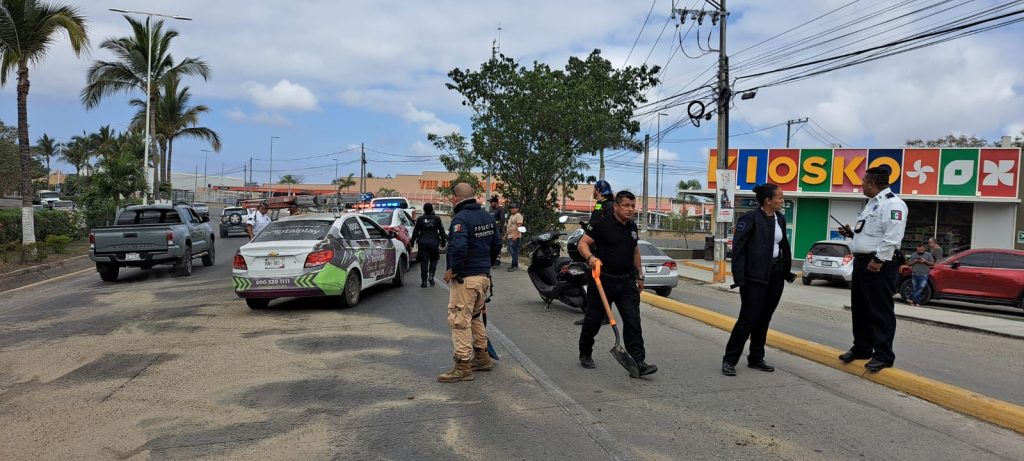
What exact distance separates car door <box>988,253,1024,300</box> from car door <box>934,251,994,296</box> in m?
0.11

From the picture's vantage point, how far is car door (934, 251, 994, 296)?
15203 millimetres

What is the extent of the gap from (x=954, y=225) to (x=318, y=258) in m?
23.9

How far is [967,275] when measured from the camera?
608 inches

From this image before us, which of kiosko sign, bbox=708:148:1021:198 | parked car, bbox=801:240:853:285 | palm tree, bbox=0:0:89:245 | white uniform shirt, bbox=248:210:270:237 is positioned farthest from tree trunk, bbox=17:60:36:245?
parked car, bbox=801:240:853:285

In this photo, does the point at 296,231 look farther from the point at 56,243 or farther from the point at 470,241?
the point at 56,243

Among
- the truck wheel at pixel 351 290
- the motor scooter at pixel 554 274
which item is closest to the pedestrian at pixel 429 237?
the truck wheel at pixel 351 290

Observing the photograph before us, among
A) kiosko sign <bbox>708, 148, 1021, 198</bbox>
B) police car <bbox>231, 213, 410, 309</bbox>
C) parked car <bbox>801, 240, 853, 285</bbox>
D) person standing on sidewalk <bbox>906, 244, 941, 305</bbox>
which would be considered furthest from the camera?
kiosko sign <bbox>708, 148, 1021, 198</bbox>

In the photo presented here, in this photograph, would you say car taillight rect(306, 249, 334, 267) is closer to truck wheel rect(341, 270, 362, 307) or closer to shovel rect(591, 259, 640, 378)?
truck wheel rect(341, 270, 362, 307)

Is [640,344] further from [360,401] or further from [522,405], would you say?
[360,401]

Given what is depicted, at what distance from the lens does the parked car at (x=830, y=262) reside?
1962 cm

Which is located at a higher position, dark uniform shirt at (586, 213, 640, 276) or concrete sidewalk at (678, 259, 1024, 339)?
dark uniform shirt at (586, 213, 640, 276)

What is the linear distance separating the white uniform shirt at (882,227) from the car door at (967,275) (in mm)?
11565

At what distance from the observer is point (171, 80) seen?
35.9 metres

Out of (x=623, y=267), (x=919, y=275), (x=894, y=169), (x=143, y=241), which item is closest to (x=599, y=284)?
(x=623, y=267)
